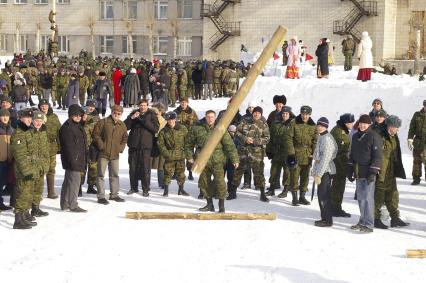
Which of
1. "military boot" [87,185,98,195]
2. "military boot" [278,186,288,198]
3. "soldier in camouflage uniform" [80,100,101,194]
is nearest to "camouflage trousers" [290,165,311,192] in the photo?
"military boot" [278,186,288,198]

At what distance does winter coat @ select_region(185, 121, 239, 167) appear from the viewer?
10.5m

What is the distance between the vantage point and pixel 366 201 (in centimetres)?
933

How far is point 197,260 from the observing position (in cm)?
802

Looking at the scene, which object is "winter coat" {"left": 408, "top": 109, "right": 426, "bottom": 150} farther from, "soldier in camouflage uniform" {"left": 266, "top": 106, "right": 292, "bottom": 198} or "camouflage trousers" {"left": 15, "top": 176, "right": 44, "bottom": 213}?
"camouflage trousers" {"left": 15, "top": 176, "right": 44, "bottom": 213}

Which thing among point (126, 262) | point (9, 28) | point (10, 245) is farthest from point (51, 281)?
point (9, 28)

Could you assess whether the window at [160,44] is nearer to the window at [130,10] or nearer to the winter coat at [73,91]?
the window at [130,10]

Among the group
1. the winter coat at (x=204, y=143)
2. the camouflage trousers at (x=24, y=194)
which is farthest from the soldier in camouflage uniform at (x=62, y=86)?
the camouflage trousers at (x=24, y=194)

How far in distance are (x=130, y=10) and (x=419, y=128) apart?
4349 centimetres

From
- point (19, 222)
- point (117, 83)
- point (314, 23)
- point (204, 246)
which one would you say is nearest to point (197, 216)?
point (204, 246)

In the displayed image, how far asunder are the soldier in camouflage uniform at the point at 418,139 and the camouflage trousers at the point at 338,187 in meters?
2.46

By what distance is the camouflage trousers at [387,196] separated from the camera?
9.64m

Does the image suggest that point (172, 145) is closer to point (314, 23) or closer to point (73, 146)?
point (73, 146)

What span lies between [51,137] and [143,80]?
14.6 metres

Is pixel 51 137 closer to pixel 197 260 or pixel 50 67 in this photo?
pixel 197 260
